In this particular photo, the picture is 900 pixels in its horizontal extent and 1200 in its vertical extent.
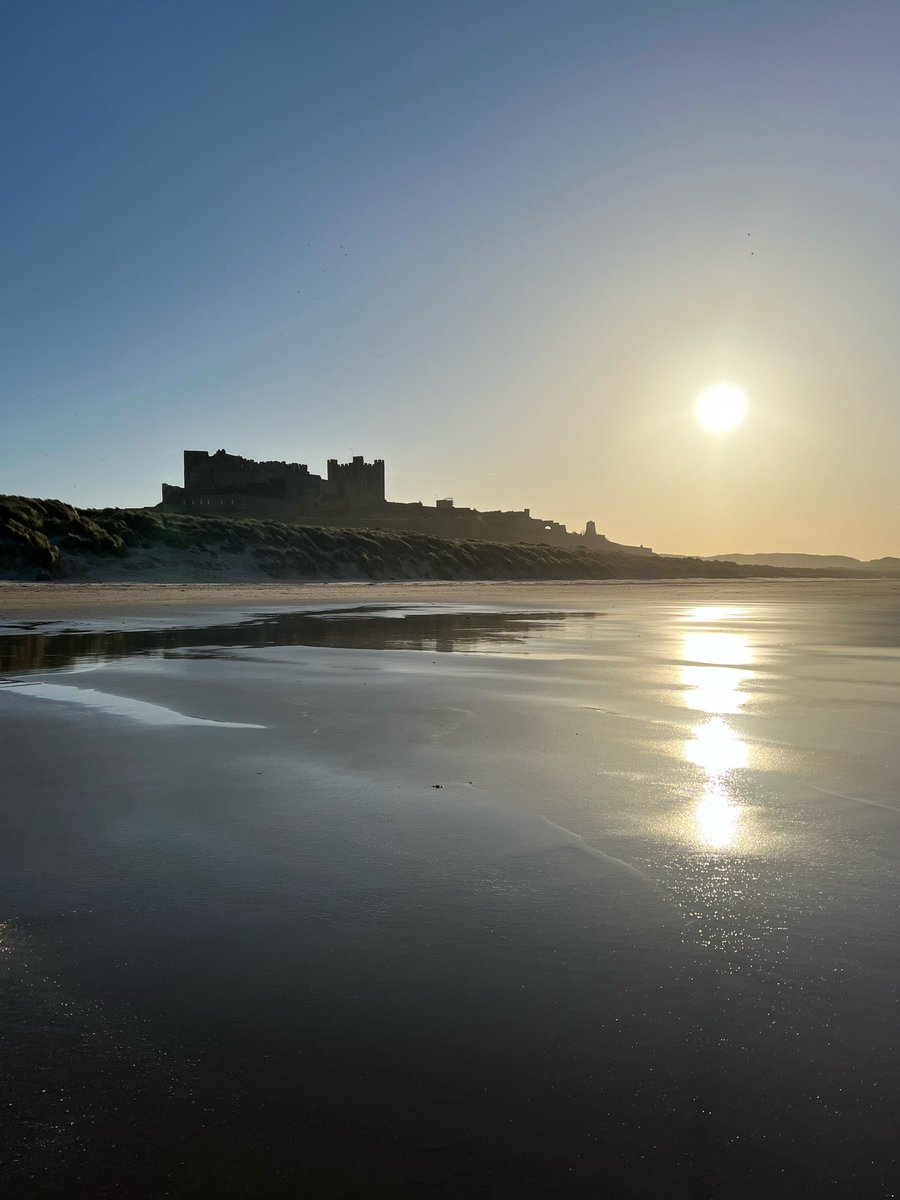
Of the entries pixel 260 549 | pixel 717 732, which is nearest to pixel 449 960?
pixel 717 732

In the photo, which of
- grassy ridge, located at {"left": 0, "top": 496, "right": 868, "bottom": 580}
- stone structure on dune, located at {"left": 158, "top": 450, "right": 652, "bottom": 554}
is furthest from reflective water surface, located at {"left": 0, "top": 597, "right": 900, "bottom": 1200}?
stone structure on dune, located at {"left": 158, "top": 450, "right": 652, "bottom": 554}

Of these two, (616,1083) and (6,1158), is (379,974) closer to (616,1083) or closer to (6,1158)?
(616,1083)

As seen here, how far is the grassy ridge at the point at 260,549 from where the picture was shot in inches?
1186

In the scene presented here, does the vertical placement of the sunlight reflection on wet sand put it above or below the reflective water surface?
above

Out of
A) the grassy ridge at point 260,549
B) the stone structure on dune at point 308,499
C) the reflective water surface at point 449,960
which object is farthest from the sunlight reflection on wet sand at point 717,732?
the stone structure on dune at point 308,499

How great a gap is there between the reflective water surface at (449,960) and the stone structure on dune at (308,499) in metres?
66.1

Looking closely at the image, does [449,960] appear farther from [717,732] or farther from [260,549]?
[260,549]

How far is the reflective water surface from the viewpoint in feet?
5.32

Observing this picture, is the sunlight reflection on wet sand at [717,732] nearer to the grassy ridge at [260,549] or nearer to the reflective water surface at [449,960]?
the reflective water surface at [449,960]

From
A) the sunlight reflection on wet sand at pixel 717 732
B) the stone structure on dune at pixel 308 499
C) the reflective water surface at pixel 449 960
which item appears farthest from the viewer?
the stone structure on dune at pixel 308 499

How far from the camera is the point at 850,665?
962 cm

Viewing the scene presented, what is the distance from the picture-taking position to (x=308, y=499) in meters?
79.6

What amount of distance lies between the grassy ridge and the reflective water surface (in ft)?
88.7

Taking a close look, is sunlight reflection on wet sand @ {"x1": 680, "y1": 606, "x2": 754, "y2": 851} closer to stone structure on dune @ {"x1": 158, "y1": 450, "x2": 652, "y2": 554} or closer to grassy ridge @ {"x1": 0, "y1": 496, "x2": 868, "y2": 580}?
grassy ridge @ {"x1": 0, "y1": 496, "x2": 868, "y2": 580}
